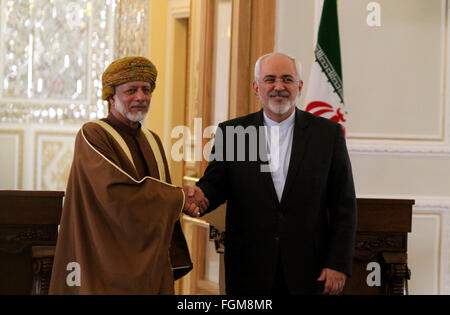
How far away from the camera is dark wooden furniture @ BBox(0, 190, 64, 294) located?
13.4ft

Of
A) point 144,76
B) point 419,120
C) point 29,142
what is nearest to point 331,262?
point 144,76

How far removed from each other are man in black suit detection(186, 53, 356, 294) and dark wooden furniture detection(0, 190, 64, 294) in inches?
46.0

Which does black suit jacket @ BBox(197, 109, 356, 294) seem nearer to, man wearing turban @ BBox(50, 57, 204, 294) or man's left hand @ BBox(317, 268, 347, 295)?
man's left hand @ BBox(317, 268, 347, 295)

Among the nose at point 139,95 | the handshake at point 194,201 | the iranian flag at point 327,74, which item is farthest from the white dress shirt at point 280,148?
the iranian flag at point 327,74

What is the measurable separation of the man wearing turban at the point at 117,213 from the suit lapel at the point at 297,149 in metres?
0.52

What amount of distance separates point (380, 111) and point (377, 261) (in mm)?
1489

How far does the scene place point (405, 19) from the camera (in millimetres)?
5488

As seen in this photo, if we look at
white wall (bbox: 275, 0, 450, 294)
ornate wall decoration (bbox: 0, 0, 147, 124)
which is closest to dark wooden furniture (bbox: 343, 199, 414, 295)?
white wall (bbox: 275, 0, 450, 294)

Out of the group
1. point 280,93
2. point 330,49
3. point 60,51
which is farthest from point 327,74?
point 60,51

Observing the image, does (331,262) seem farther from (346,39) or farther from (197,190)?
(346,39)

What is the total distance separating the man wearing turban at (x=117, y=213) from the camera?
3.06 metres

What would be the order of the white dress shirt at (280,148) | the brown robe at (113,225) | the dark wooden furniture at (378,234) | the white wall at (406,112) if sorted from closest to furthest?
1. the brown robe at (113,225)
2. the white dress shirt at (280,148)
3. the dark wooden furniture at (378,234)
4. the white wall at (406,112)

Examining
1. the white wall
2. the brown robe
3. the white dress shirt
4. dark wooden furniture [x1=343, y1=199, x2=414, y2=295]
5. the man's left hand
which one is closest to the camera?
the brown robe

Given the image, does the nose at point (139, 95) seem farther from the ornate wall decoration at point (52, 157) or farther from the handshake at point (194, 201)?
the ornate wall decoration at point (52, 157)
